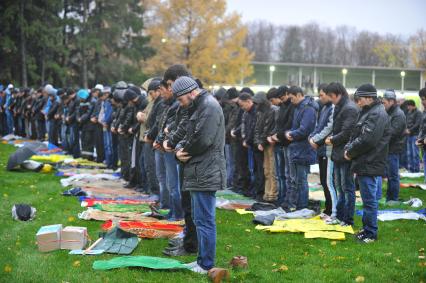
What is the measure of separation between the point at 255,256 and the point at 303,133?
3.55 meters

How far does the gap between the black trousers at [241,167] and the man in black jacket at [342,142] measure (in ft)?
13.4

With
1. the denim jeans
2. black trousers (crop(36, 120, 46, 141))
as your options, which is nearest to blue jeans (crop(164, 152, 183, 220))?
the denim jeans

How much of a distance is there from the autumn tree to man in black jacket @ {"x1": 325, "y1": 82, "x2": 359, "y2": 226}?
1463 inches

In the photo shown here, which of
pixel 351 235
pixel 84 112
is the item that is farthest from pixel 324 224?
pixel 84 112

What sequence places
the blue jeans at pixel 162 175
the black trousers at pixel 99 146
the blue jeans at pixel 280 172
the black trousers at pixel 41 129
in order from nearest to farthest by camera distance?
1. the blue jeans at pixel 162 175
2. the blue jeans at pixel 280 172
3. the black trousers at pixel 99 146
4. the black trousers at pixel 41 129

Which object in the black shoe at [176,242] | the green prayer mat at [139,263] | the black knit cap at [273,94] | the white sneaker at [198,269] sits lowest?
the white sneaker at [198,269]

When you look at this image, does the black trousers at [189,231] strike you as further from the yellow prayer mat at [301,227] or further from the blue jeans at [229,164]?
the blue jeans at [229,164]

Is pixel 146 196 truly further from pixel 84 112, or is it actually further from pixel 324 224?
pixel 84 112

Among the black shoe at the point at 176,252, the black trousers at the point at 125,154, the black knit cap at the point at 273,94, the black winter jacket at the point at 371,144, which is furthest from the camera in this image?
the black trousers at the point at 125,154

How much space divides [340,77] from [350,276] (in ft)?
227

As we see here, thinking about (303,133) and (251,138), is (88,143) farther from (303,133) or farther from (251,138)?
(303,133)

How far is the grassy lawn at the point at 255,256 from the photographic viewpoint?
23.2 feet

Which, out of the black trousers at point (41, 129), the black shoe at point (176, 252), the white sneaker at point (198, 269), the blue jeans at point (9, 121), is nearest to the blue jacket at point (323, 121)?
the black shoe at point (176, 252)

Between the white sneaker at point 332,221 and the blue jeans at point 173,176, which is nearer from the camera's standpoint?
the blue jeans at point 173,176
